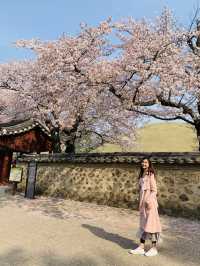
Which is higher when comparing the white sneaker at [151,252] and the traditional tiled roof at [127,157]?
the traditional tiled roof at [127,157]

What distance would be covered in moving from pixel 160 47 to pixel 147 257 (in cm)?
833

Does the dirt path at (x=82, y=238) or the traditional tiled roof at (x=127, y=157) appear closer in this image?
the dirt path at (x=82, y=238)

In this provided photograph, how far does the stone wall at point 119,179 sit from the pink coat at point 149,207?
4829 millimetres

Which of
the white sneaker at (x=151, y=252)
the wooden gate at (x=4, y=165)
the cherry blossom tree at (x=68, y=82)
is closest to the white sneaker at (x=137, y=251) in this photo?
the white sneaker at (x=151, y=252)

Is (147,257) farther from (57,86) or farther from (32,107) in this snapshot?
(32,107)

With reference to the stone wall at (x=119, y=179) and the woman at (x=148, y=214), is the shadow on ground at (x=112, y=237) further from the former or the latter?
the stone wall at (x=119, y=179)

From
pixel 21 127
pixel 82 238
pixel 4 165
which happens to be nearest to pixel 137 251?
pixel 82 238

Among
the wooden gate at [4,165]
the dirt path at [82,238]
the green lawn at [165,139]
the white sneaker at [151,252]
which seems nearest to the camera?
the dirt path at [82,238]

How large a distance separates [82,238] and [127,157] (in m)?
5.98

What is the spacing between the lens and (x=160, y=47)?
11.2m

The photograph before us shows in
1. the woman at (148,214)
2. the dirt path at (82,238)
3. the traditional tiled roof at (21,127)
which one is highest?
the traditional tiled roof at (21,127)

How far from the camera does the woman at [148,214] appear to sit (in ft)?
19.0

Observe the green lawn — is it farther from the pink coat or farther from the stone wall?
the pink coat

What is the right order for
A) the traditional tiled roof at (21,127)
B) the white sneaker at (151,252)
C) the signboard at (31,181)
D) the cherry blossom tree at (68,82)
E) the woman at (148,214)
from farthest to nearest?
the traditional tiled roof at (21,127) → the signboard at (31,181) → the cherry blossom tree at (68,82) → the woman at (148,214) → the white sneaker at (151,252)
